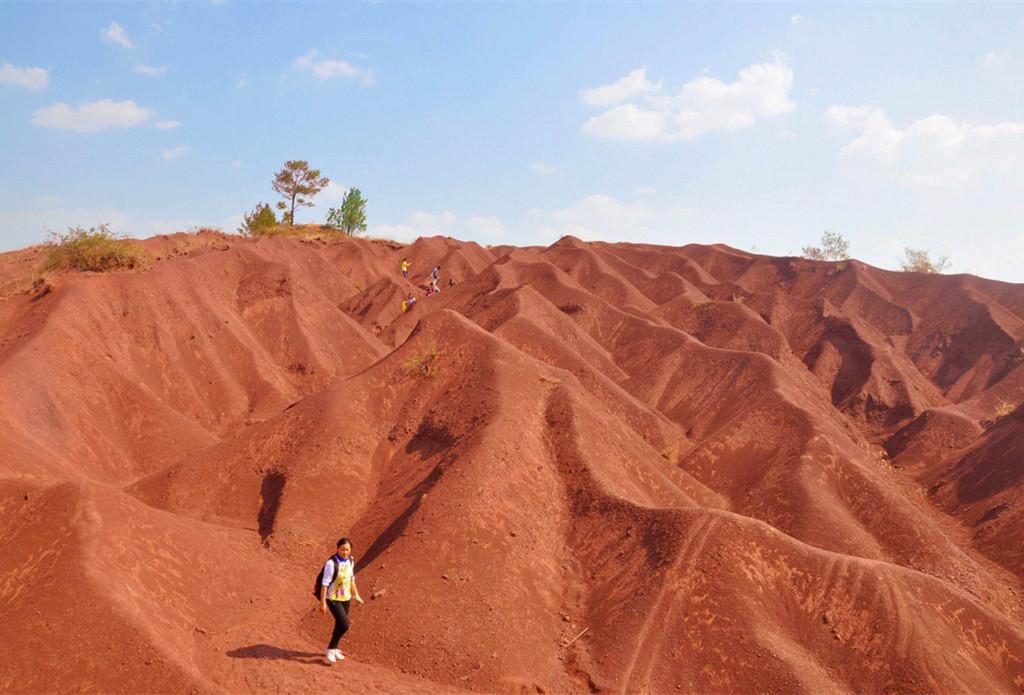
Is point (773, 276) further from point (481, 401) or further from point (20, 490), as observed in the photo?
point (20, 490)

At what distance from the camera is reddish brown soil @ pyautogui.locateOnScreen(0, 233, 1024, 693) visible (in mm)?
11844

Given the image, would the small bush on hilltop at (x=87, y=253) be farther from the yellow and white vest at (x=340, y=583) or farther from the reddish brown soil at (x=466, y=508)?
the yellow and white vest at (x=340, y=583)

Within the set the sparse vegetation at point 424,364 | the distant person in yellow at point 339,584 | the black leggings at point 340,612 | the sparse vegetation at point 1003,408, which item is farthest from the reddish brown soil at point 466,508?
the distant person in yellow at point 339,584

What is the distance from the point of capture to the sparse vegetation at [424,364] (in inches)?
849

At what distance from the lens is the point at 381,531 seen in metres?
16.4

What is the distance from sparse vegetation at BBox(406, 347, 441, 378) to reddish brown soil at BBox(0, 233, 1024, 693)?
0.28 feet

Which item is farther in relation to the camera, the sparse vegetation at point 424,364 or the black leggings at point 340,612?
the sparse vegetation at point 424,364

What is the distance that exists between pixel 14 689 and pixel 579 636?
8893 millimetres

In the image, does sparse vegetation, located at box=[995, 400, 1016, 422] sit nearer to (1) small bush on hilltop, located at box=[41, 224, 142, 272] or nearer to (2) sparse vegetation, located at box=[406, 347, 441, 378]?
(2) sparse vegetation, located at box=[406, 347, 441, 378]

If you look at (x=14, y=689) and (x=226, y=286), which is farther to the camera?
(x=226, y=286)

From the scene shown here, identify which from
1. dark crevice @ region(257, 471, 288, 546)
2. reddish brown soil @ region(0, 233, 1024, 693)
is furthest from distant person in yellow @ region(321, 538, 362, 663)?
dark crevice @ region(257, 471, 288, 546)

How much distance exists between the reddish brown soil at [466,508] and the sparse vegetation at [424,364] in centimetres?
8

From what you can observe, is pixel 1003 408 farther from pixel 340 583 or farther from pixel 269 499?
pixel 340 583

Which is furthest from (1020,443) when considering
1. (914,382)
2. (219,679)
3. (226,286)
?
(226,286)
